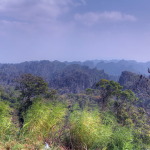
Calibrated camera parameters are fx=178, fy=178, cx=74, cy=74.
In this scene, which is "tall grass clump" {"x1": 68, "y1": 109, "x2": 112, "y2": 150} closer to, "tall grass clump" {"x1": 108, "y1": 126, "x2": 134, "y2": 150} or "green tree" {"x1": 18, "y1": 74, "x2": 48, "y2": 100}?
"tall grass clump" {"x1": 108, "y1": 126, "x2": 134, "y2": 150}

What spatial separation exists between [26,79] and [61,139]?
44.6ft

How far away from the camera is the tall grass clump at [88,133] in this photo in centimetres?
312

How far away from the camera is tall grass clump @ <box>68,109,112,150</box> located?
10.2 feet

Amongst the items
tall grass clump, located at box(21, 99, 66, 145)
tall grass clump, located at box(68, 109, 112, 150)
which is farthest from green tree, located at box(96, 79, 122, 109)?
tall grass clump, located at box(21, 99, 66, 145)

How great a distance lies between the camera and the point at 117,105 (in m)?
14.9

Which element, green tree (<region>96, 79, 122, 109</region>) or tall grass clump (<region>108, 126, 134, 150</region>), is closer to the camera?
tall grass clump (<region>108, 126, 134, 150</region>)

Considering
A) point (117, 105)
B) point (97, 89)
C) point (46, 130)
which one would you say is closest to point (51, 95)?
point (97, 89)

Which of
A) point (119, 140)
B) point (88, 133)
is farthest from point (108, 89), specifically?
point (119, 140)

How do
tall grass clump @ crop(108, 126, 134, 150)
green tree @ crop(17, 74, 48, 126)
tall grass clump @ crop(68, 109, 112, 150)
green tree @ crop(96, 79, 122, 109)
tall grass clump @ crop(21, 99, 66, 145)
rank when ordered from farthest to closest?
green tree @ crop(96, 79, 122, 109) → green tree @ crop(17, 74, 48, 126) → tall grass clump @ crop(21, 99, 66, 145) → tall grass clump @ crop(68, 109, 112, 150) → tall grass clump @ crop(108, 126, 134, 150)

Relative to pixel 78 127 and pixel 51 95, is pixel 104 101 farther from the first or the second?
pixel 78 127

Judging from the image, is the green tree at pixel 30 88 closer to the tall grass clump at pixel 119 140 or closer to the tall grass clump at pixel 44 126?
the tall grass clump at pixel 44 126

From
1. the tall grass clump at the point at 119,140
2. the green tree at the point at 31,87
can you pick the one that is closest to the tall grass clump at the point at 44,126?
the tall grass clump at the point at 119,140

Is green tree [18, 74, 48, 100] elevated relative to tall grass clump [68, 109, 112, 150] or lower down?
lower down

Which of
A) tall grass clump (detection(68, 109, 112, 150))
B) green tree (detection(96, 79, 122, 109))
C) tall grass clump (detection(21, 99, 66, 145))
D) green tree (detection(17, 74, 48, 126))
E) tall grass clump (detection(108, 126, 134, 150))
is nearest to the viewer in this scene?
tall grass clump (detection(108, 126, 134, 150))
